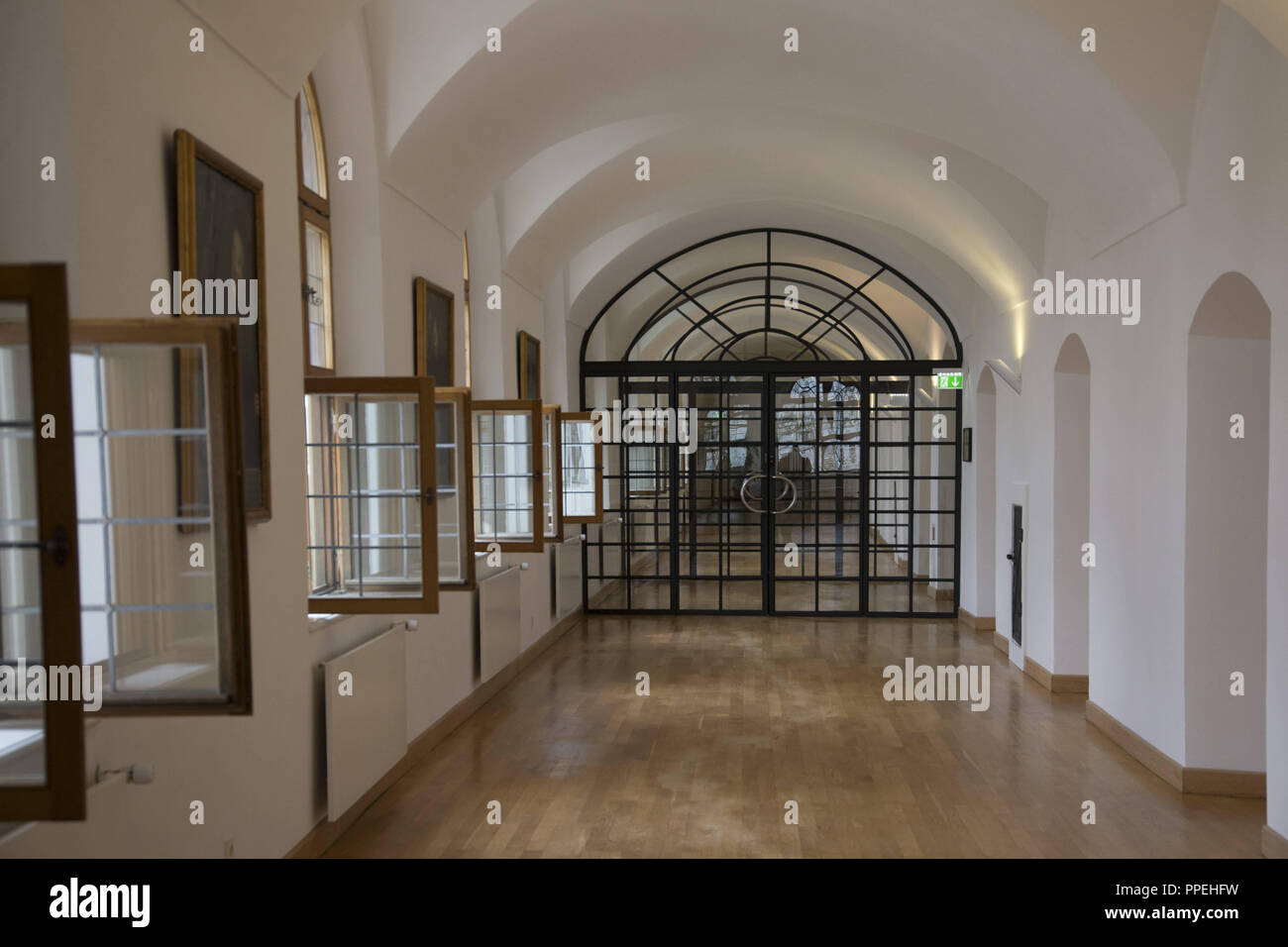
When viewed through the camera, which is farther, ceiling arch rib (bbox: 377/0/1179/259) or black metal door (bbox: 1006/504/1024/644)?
black metal door (bbox: 1006/504/1024/644)

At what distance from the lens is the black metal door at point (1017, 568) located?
10805 millimetres

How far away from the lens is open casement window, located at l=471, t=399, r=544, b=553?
325 inches

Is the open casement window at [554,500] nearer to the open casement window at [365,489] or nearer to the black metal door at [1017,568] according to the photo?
the open casement window at [365,489]

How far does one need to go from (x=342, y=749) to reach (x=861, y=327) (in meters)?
16.0

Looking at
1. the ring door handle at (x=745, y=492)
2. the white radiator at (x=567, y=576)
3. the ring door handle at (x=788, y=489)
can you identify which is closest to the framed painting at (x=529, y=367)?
the white radiator at (x=567, y=576)

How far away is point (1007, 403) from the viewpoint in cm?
1159

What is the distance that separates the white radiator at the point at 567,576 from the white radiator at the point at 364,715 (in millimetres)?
5548

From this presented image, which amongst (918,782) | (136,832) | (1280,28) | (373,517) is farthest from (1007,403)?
(136,832)

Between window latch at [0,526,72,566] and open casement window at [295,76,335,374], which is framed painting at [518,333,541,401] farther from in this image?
window latch at [0,526,72,566]

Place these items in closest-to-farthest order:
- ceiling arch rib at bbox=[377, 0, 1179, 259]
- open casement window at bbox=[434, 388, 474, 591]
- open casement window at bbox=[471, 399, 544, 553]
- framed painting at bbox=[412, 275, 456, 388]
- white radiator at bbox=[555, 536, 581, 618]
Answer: open casement window at bbox=[434, 388, 474, 591] → ceiling arch rib at bbox=[377, 0, 1179, 259] → framed painting at bbox=[412, 275, 456, 388] → open casement window at bbox=[471, 399, 544, 553] → white radiator at bbox=[555, 536, 581, 618]

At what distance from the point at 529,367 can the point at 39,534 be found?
9.00 metres

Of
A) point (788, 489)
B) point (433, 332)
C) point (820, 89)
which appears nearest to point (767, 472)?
point (788, 489)

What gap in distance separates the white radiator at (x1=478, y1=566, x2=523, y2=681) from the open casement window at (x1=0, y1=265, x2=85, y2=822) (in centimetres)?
628

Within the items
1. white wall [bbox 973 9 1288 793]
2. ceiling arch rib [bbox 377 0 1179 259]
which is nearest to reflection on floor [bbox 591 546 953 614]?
white wall [bbox 973 9 1288 793]
